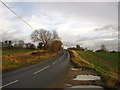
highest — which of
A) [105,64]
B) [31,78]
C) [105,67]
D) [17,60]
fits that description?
[31,78]

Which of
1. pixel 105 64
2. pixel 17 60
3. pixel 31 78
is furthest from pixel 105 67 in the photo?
pixel 31 78

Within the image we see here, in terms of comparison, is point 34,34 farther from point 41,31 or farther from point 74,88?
point 74,88

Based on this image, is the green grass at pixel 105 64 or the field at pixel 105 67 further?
the green grass at pixel 105 64

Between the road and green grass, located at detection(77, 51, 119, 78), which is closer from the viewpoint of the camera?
the road

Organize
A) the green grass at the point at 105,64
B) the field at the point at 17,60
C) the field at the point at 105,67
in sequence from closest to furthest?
the field at the point at 105,67 → the field at the point at 17,60 → the green grass at the point at 105,64

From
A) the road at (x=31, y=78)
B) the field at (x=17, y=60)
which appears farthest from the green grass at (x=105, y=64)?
the field at (x=17, y=60)

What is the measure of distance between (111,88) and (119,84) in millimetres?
805

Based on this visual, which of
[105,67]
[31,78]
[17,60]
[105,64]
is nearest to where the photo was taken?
[31,78]

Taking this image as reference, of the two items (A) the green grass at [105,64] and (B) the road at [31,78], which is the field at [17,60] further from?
(A) the green grass at [105,64]

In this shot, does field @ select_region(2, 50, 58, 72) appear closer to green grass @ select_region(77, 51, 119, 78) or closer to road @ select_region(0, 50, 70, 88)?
road @ select_region(0, 50, 70, 88)

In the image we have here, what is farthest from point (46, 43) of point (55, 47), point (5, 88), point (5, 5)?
point (5, 88)

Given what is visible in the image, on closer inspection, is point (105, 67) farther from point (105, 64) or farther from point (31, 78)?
point (31, 78)

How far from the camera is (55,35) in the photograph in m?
68.9

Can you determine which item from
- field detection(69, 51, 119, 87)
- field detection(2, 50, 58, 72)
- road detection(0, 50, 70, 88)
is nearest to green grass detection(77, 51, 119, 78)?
field detection(69, 51, 119, 87)
